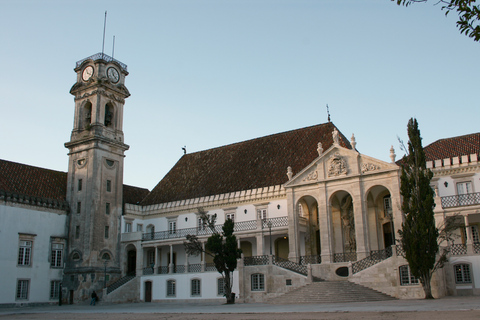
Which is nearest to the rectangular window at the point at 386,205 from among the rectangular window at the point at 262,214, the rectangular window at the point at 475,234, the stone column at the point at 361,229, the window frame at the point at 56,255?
the stone column at the point at 361,229

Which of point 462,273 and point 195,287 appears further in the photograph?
point 195,287

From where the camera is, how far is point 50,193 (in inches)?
1417

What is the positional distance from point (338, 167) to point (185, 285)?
12.8 metres

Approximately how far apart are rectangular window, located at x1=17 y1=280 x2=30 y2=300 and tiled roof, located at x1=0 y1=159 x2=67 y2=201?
6.09m

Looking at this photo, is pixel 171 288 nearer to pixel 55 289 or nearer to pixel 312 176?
pixel 55 289

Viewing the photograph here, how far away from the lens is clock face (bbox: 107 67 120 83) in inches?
1539

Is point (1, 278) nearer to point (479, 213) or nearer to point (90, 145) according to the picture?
point (90, 145)

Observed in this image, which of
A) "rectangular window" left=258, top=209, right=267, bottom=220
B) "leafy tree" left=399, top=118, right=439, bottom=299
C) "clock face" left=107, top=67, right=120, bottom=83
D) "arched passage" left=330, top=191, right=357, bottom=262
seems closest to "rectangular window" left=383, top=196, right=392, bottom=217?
"arched passage" left=330, top=191, right=357, bottom=262

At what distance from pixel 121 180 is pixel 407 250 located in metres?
23.6

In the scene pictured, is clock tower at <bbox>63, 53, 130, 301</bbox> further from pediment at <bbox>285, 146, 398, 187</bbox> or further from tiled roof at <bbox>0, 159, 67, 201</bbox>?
pediment at <bbox>285, 146, 398, 187</bbox>

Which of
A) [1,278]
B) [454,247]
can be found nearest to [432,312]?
[454,247]

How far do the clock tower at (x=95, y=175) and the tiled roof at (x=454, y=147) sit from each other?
2339 centimetres

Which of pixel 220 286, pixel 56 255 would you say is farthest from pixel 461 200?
pixel 56 255

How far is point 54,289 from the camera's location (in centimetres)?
3412
